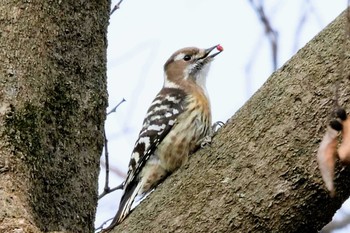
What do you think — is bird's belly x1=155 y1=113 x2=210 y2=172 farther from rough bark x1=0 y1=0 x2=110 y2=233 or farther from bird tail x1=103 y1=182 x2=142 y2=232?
rough bark x1=0 y1=0 x2=110 y2=233

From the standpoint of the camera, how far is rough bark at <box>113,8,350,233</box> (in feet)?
9.30

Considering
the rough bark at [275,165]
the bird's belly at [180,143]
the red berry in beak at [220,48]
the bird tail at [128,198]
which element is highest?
the red berry in beak at [220,48]

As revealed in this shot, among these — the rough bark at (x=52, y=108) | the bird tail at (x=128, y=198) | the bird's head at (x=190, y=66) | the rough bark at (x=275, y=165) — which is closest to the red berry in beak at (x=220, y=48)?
the bird's head at (x=190, y=66)

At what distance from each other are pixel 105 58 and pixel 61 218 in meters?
0.94

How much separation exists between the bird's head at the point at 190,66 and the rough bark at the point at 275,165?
2627mm

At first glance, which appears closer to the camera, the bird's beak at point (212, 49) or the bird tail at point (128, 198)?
the bird tail at point (128, 198)

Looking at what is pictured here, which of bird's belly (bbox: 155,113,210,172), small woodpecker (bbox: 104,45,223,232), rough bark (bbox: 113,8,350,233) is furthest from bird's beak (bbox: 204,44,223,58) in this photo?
rough bark (bbox: 113,8,350,233)

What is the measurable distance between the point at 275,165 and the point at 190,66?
3.07 meters

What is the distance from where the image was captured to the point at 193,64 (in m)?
Answer: 5.90

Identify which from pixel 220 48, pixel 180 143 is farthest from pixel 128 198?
pixel 220 48

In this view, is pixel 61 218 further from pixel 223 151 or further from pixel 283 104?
pixel 283 104

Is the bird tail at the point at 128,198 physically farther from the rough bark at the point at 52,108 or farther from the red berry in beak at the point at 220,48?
the red berry in beak at the point at 220,48

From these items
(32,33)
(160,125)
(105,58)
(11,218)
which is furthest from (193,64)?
(11,218)

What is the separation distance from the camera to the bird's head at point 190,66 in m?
5.78
